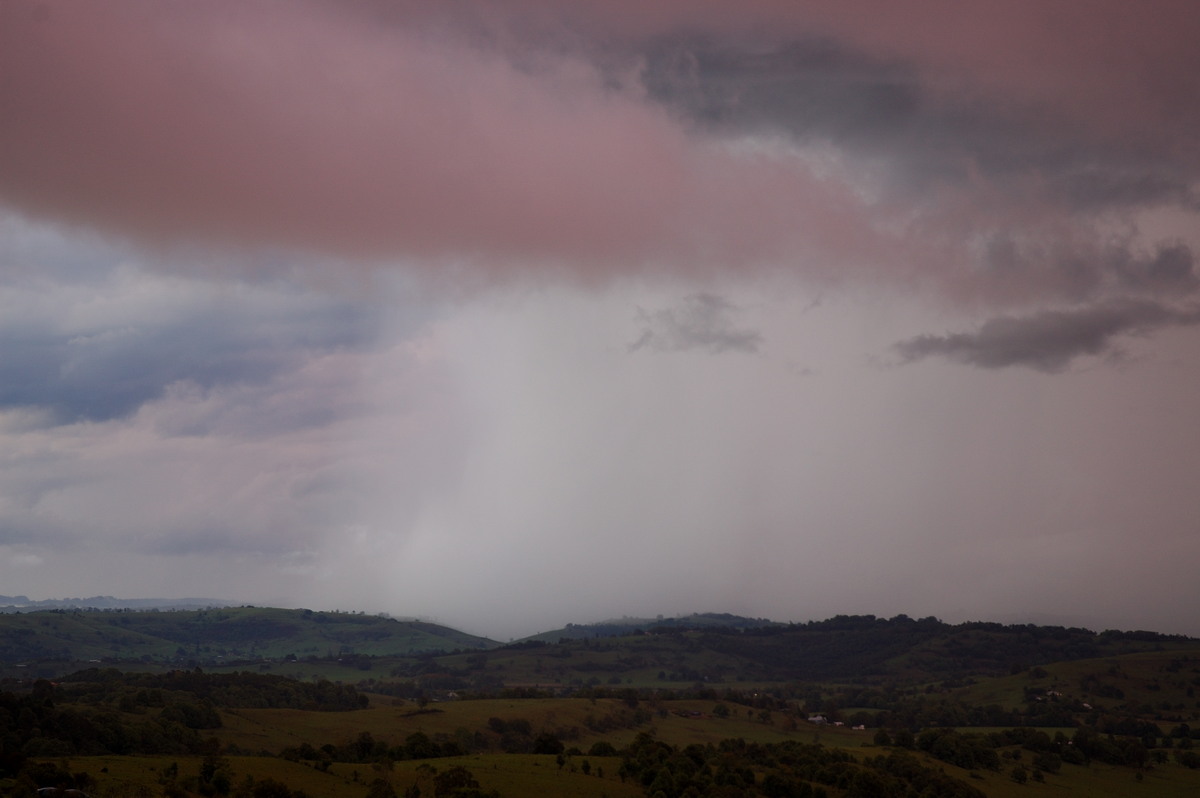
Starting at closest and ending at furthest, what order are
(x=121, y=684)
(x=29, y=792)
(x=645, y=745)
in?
(x=29, y=792), (x=645, y=745), (x=121, y=684)

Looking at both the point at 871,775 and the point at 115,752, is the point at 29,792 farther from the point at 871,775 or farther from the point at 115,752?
the point at 871,775

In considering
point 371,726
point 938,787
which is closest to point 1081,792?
point 938,787

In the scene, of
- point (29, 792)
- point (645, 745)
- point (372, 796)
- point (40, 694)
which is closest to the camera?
point (29, 792)

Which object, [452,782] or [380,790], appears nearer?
[380,790]

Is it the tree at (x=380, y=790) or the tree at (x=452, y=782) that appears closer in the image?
the tree at (x=380, y=790)

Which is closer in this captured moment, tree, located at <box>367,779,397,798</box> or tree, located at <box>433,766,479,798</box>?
tree, located at <box>367,779,397,798</box>

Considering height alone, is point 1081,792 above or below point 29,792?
below

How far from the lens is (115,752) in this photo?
10944cm

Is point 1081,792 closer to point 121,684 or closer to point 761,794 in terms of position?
point 761,794

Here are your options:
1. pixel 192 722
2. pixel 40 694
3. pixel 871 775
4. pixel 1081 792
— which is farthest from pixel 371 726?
pixel 1081 792

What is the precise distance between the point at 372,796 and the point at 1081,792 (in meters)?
165

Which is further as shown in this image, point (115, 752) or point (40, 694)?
point (40, 694)

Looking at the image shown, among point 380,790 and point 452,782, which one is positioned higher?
point 380,790

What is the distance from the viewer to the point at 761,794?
135 metres
